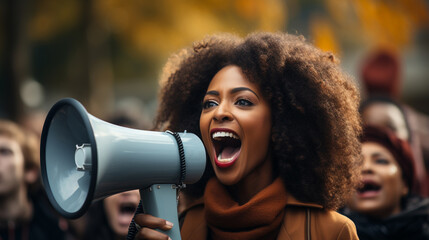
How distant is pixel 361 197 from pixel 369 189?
3.6 inches

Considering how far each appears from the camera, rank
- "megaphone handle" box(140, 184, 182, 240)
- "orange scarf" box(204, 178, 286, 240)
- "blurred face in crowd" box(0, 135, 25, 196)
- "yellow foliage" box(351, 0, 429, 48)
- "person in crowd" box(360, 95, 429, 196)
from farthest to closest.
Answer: "yellow foliage" box(351, 0, 429, 48)
"person in crowd" box(360, 95, 429, 196)
"blurred face in crowd" box(0, 135, 25, 196)
"orange scarf" box(204, 178, 286, 240)
"megaphone handle" box(140, 184, 182, 240)

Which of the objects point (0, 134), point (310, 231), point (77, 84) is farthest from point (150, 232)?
point (77, 84)

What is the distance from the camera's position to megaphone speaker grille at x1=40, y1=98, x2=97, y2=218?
225 cm

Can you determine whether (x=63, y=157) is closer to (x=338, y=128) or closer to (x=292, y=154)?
(x=292, y=154)

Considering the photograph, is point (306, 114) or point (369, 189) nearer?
point (306, 114)

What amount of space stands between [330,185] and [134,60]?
1112 centimetres

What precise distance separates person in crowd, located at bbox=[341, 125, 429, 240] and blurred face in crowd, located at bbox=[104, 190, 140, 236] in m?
1.44

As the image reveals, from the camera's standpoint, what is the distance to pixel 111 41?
12.5 m

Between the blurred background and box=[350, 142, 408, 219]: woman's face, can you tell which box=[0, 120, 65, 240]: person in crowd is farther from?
box=[350, 142, 408, 219]: woman's face

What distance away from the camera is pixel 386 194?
12.5 ft

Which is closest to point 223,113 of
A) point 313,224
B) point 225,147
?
point 225,147

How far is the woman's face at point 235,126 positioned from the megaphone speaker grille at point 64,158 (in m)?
0.61

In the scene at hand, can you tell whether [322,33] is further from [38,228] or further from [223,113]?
[223,113]

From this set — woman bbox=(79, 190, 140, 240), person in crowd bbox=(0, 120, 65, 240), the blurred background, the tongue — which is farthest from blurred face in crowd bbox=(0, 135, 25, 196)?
the tongue
